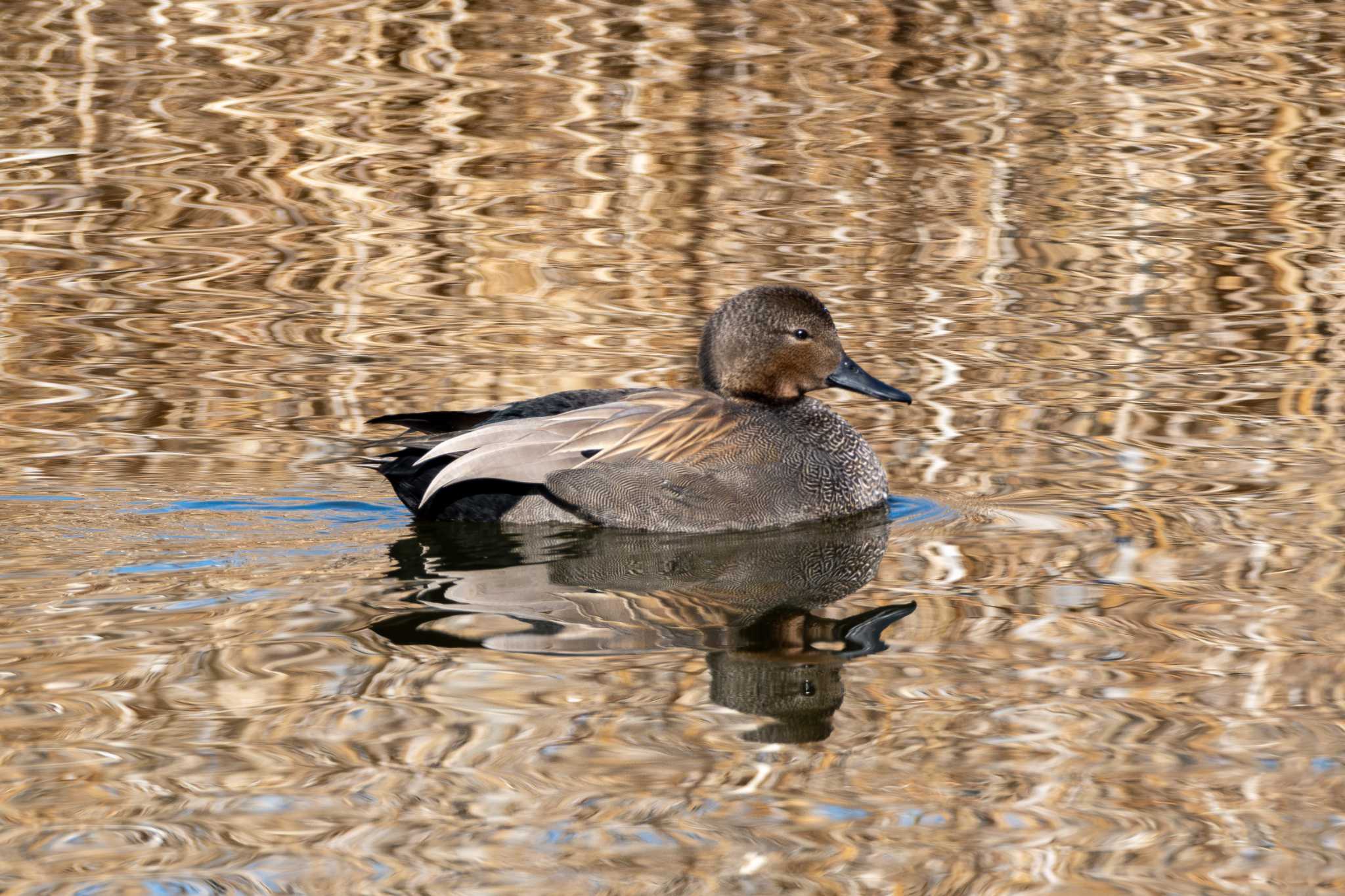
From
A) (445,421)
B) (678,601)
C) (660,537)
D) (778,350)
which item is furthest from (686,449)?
(678,601)

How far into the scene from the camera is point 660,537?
7.03 meters

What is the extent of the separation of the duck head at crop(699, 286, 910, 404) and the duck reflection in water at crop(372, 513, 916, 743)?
0.67 m

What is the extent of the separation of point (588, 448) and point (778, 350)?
3.40ft

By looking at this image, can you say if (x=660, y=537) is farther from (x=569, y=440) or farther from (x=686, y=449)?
(x=569, y=440)

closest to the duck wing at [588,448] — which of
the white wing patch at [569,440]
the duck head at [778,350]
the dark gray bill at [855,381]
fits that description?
the white wing patch at [569,440]

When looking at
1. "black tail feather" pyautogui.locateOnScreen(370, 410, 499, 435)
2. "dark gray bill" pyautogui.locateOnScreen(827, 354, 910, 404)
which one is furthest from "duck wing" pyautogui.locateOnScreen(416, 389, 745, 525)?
"dark gray bill" pyautogui.locateOnScreen(827, 354, 910, 404)

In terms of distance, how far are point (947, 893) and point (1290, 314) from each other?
6.39 metres

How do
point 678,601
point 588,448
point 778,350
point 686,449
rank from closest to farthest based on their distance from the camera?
1. point 678,601
2. point 588,448
3. point 686,449
4. point 778,350

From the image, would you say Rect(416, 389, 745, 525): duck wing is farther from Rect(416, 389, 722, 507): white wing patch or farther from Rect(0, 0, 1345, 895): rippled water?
Rect(0, 0, 1345, 895): rippled water

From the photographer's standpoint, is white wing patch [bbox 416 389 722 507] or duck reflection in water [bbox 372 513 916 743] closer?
duck reflection in water [bbox 372 513 916 743]

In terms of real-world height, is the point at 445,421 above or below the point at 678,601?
above

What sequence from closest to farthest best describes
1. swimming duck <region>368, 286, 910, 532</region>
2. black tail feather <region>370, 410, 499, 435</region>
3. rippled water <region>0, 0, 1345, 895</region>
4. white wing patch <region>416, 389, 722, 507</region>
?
rippled water <region>0, 0, 1345, 895</region>
white wing patch <region>416, 389, 722, 507</region>
swimming duck <region>368, 286, 910, 532</region>
black tail feather <region>370, 410, 499, 435</region>

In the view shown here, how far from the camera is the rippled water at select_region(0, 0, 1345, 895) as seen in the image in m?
4.44

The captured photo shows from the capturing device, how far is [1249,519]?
688 cm
